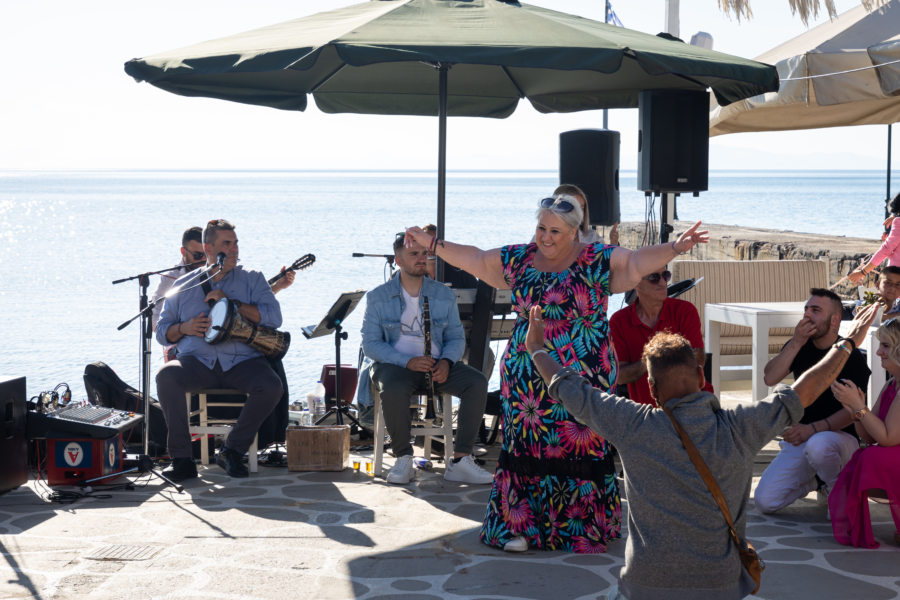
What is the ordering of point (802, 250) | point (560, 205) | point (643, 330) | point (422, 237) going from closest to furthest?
point (560, 205)
point (422, 237)
point (643, 330)
point (802, 250)

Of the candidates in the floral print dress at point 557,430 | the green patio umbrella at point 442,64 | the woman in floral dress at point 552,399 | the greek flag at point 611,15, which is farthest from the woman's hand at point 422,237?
the greek flag at point 611,15

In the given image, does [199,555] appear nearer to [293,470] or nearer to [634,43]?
[293,470]

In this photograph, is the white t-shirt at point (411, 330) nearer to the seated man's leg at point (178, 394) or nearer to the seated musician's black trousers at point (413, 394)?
the seated musician's black trousers at point (413, 394)

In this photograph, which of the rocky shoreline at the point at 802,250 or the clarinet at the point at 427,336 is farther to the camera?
the rocky shoreline at the point at 802,250

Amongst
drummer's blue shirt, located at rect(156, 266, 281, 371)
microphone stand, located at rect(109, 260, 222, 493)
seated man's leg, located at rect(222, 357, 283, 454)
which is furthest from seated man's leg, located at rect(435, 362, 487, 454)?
microphone stand, located at rect(109, 260, 222, 493)

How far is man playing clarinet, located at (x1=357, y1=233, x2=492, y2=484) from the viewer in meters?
5.38

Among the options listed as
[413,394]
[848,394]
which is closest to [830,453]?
[848,394]

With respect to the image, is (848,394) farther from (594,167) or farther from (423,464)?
(594,167)

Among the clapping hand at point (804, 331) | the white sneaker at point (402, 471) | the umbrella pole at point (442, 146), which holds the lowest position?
the white sneaker at point (402, 471)

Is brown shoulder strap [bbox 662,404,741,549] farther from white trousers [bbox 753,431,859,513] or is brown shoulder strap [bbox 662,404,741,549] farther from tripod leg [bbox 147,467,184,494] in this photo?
tripod leg [bbox 147,467,184,494]

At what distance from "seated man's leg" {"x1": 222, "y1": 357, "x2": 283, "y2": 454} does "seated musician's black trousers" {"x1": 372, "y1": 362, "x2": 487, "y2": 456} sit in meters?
0.55

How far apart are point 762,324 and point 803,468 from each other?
5.35 ft

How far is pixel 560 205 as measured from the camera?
410 cm

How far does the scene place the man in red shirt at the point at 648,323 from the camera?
16.4 ft
